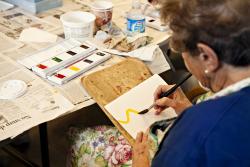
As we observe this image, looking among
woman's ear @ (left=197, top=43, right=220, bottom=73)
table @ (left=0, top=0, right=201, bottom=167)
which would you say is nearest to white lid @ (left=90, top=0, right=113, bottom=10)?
table @ (left=0, top=0, right=201, bottom=167)

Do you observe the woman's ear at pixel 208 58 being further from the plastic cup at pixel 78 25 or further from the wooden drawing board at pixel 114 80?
the plastic cup at pixel 78 25

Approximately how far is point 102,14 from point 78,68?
1.02ft

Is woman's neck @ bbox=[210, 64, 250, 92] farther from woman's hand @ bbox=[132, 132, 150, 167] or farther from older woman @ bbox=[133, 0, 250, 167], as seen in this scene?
woman's hand @ bbox=[132, 132, 150, 167]

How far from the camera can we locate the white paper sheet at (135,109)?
3.61 feet

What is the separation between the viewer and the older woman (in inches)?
26.4

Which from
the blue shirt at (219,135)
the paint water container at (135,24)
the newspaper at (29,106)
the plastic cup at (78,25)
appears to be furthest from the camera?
the paint water container at (135,24)

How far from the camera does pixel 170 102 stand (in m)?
1.12

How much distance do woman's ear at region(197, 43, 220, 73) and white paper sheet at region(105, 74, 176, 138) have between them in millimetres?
375

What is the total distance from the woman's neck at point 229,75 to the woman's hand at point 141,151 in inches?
12.5

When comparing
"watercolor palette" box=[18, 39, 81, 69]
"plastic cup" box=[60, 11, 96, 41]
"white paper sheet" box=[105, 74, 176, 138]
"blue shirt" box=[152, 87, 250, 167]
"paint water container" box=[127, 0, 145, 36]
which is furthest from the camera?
"paint water container" box=[127, 0, 145, 36]

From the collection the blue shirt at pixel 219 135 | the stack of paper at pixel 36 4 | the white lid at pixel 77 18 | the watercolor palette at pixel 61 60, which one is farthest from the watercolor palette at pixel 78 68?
the blue shirt at pixel 219 135

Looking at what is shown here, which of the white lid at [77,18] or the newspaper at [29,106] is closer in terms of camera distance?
the newspaper at [29,106]

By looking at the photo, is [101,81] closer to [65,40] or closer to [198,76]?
[65,40]

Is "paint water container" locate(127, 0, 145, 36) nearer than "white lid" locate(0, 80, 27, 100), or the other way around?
"white lid" locate(0, 80, 27, 100)
